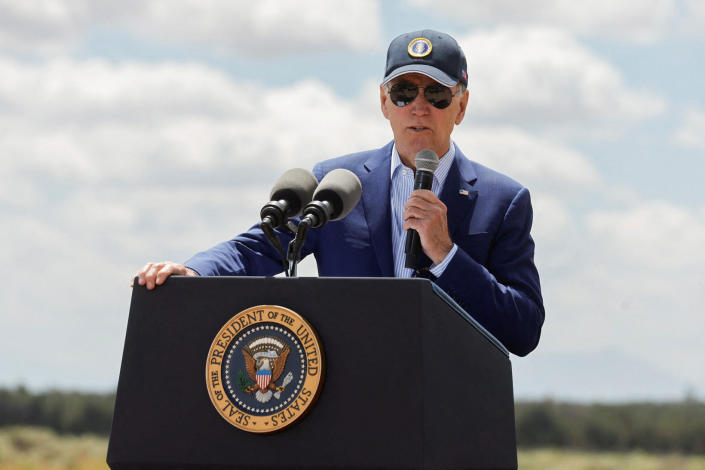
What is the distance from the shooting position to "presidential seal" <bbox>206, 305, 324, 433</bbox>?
9.05ft

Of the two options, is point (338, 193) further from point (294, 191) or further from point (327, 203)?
point (294, 191)

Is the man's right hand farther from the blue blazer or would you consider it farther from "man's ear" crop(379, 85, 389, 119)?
"man's ear" crop(379, 85, 389, 119)

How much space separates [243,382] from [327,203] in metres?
0.68

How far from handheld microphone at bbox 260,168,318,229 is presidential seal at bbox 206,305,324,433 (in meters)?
0.40

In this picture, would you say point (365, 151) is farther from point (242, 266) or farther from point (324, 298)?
point (324, 298)

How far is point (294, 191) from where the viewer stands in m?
3.20

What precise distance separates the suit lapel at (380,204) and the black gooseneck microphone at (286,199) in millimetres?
797

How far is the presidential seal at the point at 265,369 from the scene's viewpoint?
276cm

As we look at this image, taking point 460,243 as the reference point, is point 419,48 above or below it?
above

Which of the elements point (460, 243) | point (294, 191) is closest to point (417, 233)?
point (294, 191)

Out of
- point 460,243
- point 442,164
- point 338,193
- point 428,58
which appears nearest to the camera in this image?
point 338,193

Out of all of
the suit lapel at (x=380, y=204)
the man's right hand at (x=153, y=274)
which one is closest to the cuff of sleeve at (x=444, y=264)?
the suit lapel at (x=380, y=204)

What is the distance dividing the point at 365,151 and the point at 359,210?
17.9 inches

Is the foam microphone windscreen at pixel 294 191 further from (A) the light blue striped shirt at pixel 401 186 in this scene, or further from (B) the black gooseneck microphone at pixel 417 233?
(A) the light blue striped shirt at pixel 401 186
